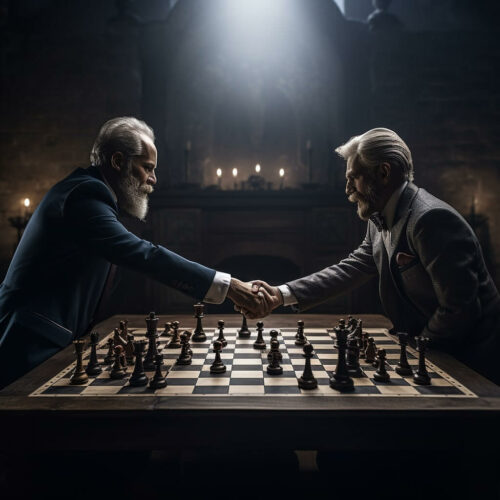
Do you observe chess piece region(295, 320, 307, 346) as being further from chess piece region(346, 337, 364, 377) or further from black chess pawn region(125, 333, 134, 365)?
black chess pawn region(125, 333, 134, 365)

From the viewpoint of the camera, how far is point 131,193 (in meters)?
2.11

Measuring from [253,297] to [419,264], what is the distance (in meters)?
0.85

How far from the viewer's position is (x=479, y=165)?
203 inches

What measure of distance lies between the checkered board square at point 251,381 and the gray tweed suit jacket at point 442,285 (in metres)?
0.24

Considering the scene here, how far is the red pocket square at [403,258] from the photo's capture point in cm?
183

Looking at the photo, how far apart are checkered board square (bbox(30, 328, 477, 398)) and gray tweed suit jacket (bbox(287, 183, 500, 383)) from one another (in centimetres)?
24

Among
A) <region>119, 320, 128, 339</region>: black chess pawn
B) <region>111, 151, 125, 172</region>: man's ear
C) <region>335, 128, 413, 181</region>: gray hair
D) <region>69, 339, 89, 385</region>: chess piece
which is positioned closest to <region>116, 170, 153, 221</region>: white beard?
<region>111, 151, 125, 172</region>: man's ear

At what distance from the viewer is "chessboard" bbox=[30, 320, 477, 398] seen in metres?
1.22

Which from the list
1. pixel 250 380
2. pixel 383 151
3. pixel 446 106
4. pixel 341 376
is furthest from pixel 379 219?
pixel 446 106

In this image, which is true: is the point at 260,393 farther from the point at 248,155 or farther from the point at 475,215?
the point at 475,215

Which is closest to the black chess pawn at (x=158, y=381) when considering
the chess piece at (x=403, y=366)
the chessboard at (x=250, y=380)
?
the chessboard at (x=250, y=380)

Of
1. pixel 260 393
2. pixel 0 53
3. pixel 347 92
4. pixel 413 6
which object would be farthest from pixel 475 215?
pixel 0 53
